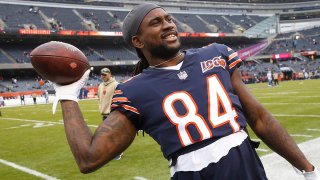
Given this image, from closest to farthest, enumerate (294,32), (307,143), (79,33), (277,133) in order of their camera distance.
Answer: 1. (277,133)
2. (307,143)
3. (79,33)
4. (294,32)

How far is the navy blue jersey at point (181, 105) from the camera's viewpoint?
6.01ft

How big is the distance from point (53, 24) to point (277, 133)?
44292mm

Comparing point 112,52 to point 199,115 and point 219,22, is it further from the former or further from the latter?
point 199,115

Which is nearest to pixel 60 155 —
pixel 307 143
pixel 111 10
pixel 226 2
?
pixel 307 143

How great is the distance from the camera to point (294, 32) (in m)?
64.2

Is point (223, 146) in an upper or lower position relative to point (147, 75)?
lower

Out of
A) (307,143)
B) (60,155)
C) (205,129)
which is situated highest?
(205,129)

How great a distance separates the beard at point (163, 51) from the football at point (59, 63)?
38 centimetres

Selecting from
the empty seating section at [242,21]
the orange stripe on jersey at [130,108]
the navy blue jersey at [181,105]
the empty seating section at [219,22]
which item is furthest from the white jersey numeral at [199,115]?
the empty seating section at [242,21]

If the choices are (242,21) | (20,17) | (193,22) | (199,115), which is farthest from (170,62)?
(242,21)

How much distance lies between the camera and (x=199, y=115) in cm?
186

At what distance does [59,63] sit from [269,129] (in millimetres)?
1182

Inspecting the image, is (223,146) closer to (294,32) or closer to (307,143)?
(307,143)

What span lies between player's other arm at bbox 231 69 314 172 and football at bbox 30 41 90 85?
0.86 meters
